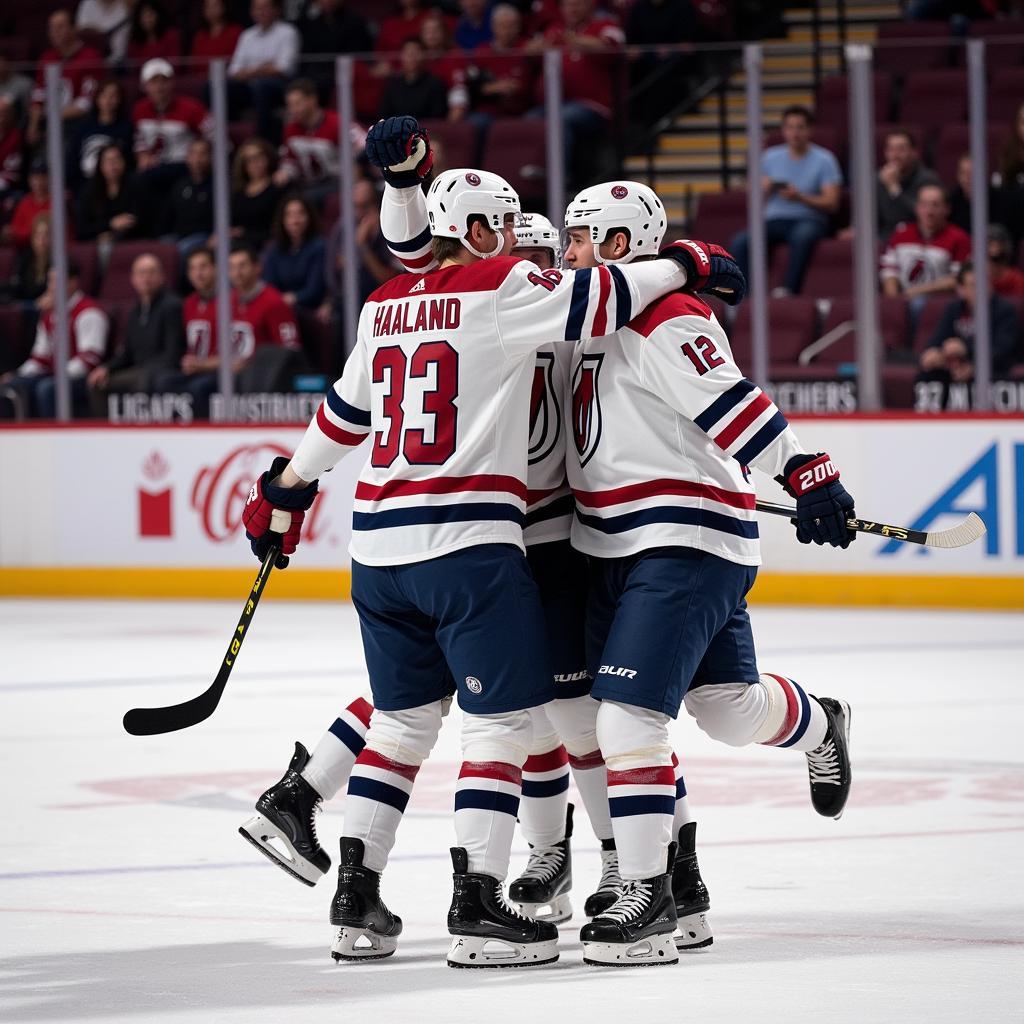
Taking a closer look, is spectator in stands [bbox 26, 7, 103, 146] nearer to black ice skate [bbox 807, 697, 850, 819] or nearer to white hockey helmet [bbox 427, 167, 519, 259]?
white hockey helmet [bbox 427, 167, 519, 259]

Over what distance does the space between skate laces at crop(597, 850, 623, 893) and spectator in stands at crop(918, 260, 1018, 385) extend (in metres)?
5.98

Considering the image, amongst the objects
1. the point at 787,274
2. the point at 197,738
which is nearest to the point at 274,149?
the point at 787,274

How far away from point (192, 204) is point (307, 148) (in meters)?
0.66

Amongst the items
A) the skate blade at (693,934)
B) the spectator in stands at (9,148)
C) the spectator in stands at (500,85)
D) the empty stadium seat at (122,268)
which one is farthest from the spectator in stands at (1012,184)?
the skate blade at (693,934)

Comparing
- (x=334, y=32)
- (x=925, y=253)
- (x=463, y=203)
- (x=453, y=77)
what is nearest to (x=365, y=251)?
(x=453, y=77)

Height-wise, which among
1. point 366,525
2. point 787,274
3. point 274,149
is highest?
point 274,149

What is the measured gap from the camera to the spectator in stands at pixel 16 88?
11305 millimetres

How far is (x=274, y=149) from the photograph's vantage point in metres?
10.7

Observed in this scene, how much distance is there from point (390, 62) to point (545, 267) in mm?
6344

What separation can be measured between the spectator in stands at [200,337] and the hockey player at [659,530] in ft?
22.2

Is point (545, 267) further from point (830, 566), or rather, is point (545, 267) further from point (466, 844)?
point (830, 566)

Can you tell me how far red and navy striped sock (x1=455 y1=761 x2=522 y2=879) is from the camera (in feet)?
12.6

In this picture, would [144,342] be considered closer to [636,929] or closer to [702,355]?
[702,355]

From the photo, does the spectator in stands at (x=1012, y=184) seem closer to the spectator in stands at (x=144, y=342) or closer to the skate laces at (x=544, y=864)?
the spectator in stands at (x=144, y=342)
